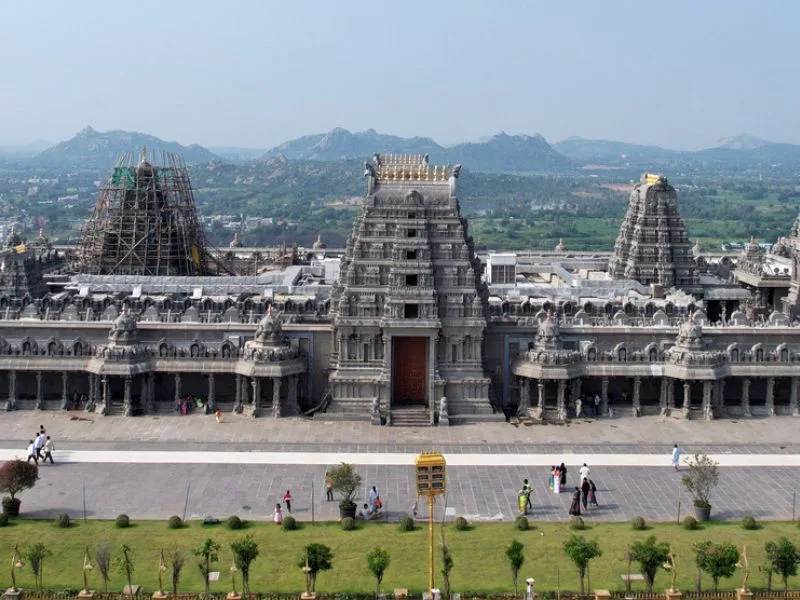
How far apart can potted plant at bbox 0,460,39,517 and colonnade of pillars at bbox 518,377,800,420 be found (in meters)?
25.9

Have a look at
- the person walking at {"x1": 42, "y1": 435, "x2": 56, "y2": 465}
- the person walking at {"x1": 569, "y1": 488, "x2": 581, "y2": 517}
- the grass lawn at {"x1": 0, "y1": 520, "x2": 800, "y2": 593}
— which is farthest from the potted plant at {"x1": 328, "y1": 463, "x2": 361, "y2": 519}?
the person walking at {"x1": 42, "y1": 435, "x2": 56, "y2": 465}

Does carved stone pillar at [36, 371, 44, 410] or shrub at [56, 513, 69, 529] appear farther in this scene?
carved stone pillar at [36, 371, 44, 410]

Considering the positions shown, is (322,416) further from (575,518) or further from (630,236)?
(630,236)

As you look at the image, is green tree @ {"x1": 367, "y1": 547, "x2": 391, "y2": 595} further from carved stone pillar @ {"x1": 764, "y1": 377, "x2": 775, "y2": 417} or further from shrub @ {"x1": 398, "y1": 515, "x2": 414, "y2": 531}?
carved stone pillar @ {"x1": 764, "y1": 377, "x2": 775, "y2": 417}

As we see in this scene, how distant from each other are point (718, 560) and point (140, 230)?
58115mm

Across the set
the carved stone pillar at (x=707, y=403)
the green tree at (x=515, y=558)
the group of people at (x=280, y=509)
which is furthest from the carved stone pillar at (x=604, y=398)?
the green tree at (x=515, y=558)

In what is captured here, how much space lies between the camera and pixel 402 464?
47.3 meters

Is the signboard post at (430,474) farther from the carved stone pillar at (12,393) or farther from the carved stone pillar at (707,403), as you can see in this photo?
the carved stone pillar at (12,393)

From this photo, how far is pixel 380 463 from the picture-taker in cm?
4747

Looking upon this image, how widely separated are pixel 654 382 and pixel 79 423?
3018 cm

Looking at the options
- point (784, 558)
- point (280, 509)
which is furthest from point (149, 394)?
point (784, 558)

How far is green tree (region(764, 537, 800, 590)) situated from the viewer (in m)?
32.5

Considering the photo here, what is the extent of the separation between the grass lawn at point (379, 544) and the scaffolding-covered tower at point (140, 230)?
42640 millimetres

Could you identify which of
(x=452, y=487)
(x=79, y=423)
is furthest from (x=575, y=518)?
(x=79, y=423)
